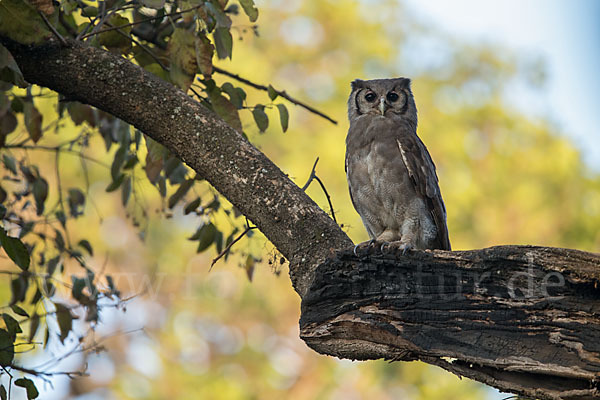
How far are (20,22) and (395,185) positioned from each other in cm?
207

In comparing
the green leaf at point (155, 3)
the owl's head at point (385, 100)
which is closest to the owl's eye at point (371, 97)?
the owl's head at point (385, 100)

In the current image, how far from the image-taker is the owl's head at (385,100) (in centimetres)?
414

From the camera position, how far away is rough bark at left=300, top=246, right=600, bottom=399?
5.88 feet

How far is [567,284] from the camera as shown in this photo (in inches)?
71.3

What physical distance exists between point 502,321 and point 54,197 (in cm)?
1081

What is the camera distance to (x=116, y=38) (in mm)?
→ 2867

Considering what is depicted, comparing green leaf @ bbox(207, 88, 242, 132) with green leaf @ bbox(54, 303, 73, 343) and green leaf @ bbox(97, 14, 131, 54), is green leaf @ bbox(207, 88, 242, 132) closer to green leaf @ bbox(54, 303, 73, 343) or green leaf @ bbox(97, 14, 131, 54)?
green leaf @ bbox(97, 14, 131, 54)

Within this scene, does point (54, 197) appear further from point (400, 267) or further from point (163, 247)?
point (400, 267)

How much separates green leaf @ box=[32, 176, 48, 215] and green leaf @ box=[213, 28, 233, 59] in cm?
117

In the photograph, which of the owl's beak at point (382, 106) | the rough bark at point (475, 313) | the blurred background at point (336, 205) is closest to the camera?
A: the rough bark at point (475, 313)

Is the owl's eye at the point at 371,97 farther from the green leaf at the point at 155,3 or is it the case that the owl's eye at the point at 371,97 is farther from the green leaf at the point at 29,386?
the green leaf at the point at 29,386

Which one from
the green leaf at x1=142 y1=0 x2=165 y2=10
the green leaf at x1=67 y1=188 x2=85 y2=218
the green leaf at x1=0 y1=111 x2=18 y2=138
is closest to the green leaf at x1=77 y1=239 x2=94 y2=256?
the green leaf at x1=67 y1=188 x2=85 y2=218

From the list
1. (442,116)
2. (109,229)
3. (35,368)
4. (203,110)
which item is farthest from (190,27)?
(109,229)

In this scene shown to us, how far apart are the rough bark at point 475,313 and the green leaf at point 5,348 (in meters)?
0.95
